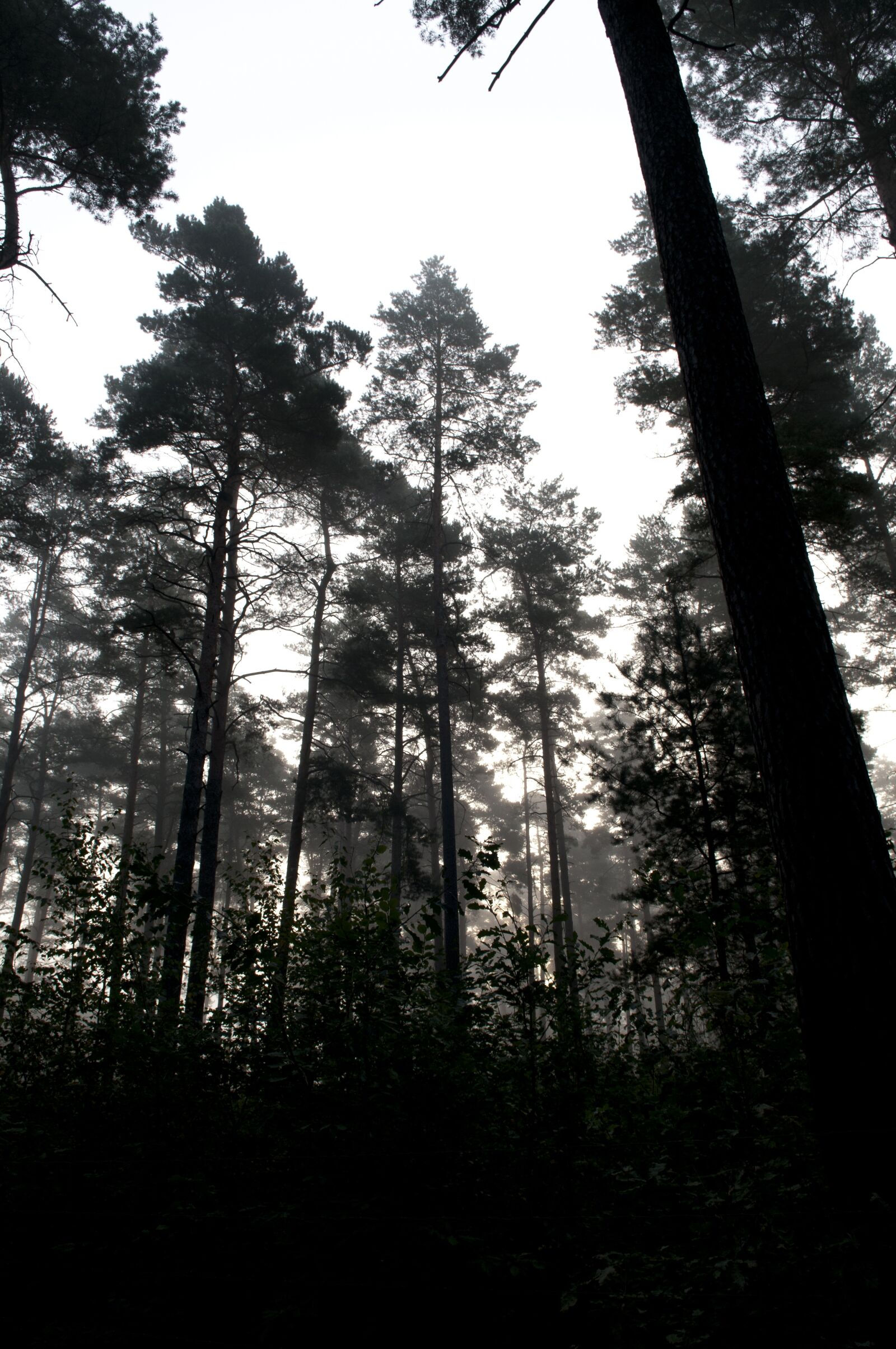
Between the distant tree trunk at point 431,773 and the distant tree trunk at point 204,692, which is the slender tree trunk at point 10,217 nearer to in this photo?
the distant tree trunk at point 204,692

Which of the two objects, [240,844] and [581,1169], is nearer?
[581,1169]

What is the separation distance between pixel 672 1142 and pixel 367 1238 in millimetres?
1513

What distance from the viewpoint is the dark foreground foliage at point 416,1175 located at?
259 centimetres

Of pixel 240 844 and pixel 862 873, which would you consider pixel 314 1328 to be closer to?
pixel 862 873

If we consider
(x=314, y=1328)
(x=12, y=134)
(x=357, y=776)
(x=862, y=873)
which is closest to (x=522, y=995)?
(x=314, y=1328)

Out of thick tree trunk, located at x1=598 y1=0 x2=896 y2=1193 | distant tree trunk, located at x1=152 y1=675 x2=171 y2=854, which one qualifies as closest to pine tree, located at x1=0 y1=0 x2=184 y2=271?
thick tree trunk, located at x1=598 y1=0 x2=896 y2=1193

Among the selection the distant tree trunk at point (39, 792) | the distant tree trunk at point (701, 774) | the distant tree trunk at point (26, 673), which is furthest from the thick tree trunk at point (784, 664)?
the distant tree trunk at point (39, 792)

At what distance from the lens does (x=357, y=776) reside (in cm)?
1717

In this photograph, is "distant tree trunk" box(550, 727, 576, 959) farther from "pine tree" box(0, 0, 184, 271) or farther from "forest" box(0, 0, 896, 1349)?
"pine tree" box(0, 0, 184, 271)

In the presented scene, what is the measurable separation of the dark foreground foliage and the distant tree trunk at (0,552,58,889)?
48.2 ft

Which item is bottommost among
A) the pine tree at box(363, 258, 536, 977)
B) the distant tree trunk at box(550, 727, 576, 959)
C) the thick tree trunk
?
the thick tree trunk

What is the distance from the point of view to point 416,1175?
10.8ft

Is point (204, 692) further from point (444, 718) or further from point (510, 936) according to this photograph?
point (510, 936)

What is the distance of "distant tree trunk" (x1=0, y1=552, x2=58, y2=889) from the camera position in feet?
56.1
